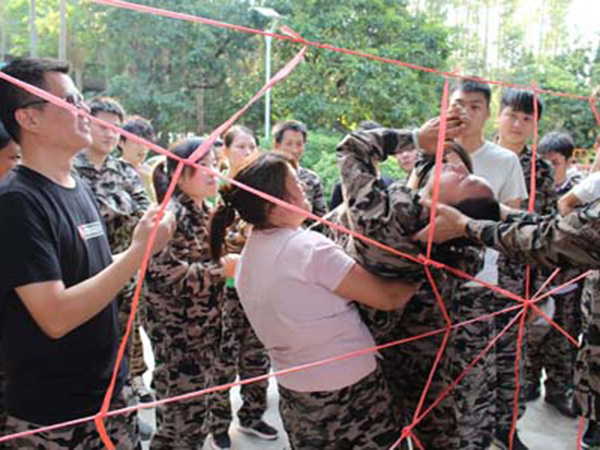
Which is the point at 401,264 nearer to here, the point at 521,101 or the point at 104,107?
the point at 521,101

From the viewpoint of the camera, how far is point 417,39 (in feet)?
33.9

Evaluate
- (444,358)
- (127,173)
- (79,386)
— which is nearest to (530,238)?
(444,358)

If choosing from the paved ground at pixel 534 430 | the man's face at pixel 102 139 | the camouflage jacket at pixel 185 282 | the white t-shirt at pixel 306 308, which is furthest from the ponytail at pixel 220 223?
the paved ground at pixel 534 430

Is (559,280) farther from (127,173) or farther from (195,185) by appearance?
(127,173)

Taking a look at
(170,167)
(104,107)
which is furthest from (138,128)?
(170,167)

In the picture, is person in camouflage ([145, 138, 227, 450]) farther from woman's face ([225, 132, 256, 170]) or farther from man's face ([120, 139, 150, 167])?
man's face ([120, 139, 150, 167])

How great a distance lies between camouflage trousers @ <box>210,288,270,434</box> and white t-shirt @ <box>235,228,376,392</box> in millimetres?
1359

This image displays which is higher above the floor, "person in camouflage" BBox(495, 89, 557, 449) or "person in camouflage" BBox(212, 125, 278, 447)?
"person in camouflage" BBox(495, 89, 557, 449)

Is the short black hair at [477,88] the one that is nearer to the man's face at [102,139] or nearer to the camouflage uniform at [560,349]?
the camouflage uniform at [560,349]

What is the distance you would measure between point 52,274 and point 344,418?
2.72 ft

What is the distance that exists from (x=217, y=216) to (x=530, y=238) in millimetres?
978

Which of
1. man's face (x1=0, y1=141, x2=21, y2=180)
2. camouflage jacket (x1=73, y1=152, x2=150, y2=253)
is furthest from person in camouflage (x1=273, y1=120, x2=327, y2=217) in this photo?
man's face (x1=0, y1=141, x2=21, y2=180)

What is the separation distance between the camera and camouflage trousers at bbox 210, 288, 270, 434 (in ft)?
8.93

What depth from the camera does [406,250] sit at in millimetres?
1316
